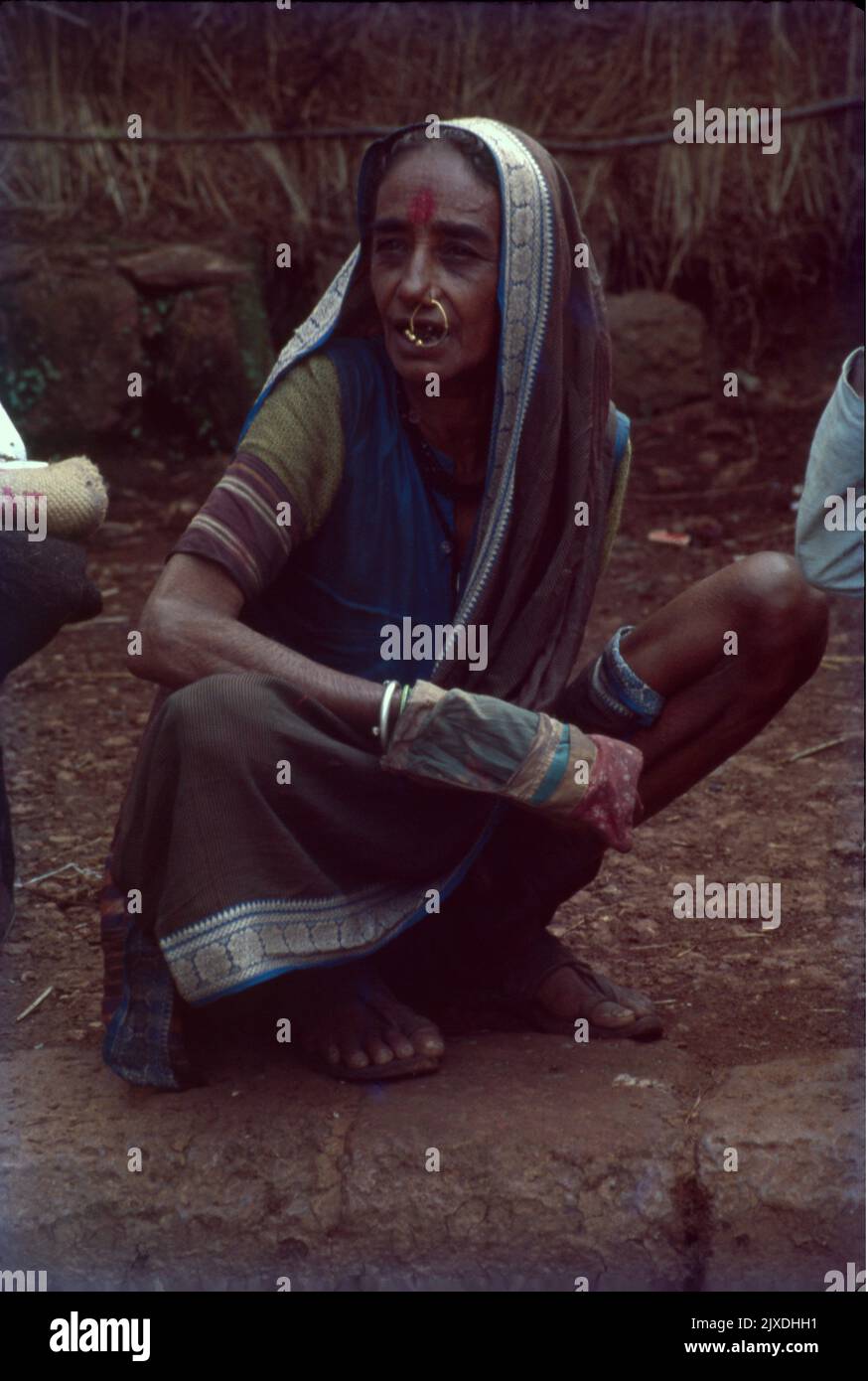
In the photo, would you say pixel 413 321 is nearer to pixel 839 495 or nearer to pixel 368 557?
pixel 368 557

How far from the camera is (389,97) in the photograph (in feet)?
25.0

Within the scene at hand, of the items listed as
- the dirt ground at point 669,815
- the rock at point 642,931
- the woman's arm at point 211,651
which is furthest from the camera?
the rock at point 642,931

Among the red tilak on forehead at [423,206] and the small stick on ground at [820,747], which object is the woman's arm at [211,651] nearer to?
the red tilak on forehead at [423,206]

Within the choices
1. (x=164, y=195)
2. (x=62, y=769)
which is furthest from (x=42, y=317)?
(x=62, y=769)

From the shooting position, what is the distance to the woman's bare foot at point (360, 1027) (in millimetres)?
2928

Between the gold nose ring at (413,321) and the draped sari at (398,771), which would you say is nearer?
the draped sari at (398,771)

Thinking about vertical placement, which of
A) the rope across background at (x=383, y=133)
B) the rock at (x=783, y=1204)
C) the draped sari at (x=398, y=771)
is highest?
the rope across background at (x=383, y=133)

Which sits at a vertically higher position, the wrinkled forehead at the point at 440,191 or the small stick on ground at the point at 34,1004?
the wrinkled forehead at the point at 440,191

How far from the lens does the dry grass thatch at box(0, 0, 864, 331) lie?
24.2 feet

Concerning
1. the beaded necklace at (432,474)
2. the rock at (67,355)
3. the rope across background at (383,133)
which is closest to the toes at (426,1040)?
the beaded necklace at (432,474)

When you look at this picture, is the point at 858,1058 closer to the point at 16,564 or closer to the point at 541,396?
the point at 541,396

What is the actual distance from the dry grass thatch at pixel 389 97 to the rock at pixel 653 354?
0.30m

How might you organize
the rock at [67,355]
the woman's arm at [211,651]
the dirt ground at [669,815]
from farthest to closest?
the rock at [67,355], the dirt ground at [669,815], the woman's arm at [211,651]

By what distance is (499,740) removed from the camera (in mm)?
2746
